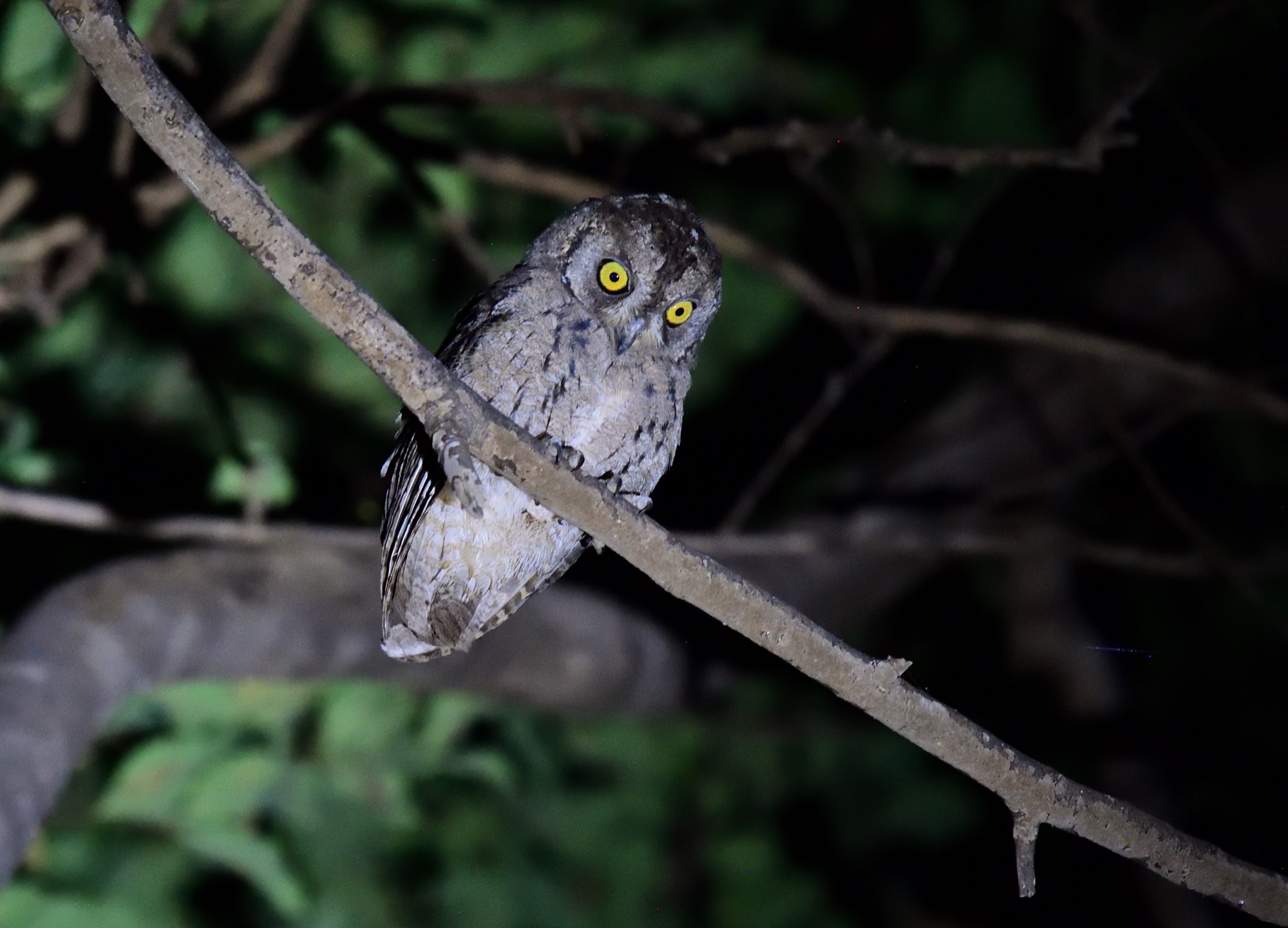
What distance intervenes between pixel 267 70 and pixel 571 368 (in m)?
1.34

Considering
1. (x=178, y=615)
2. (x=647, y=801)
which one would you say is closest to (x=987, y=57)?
(x=647, y=801)

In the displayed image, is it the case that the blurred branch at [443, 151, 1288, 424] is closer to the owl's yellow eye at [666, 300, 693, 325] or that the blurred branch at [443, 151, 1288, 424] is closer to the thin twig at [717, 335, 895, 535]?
the thin twig at [717, 335, 895, 535]

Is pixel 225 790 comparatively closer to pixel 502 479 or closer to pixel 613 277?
pixel 502 479

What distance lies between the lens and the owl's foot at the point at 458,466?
1.47 metres

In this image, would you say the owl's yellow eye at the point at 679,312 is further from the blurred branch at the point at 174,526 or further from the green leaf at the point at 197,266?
the green leaf at the point at 197,266

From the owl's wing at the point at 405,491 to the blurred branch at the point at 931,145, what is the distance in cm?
109

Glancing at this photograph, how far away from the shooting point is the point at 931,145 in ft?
8.31

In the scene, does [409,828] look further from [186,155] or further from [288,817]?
[186,155]

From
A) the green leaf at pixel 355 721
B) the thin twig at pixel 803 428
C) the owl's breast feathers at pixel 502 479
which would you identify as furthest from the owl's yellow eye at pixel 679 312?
the green leaf at pixel 355 721

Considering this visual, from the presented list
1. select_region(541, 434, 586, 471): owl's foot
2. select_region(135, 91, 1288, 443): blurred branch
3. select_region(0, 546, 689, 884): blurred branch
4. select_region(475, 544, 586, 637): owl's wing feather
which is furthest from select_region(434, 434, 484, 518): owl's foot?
select_region(135, 91, 1288, 443): blurred branch

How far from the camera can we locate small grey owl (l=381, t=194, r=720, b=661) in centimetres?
211

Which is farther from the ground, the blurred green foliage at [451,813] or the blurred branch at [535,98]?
the blurred branch at [535,98]

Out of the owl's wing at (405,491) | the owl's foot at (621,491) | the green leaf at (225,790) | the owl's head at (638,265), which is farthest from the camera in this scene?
the green leaf at (225,790)

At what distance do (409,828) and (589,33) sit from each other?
278 cm
